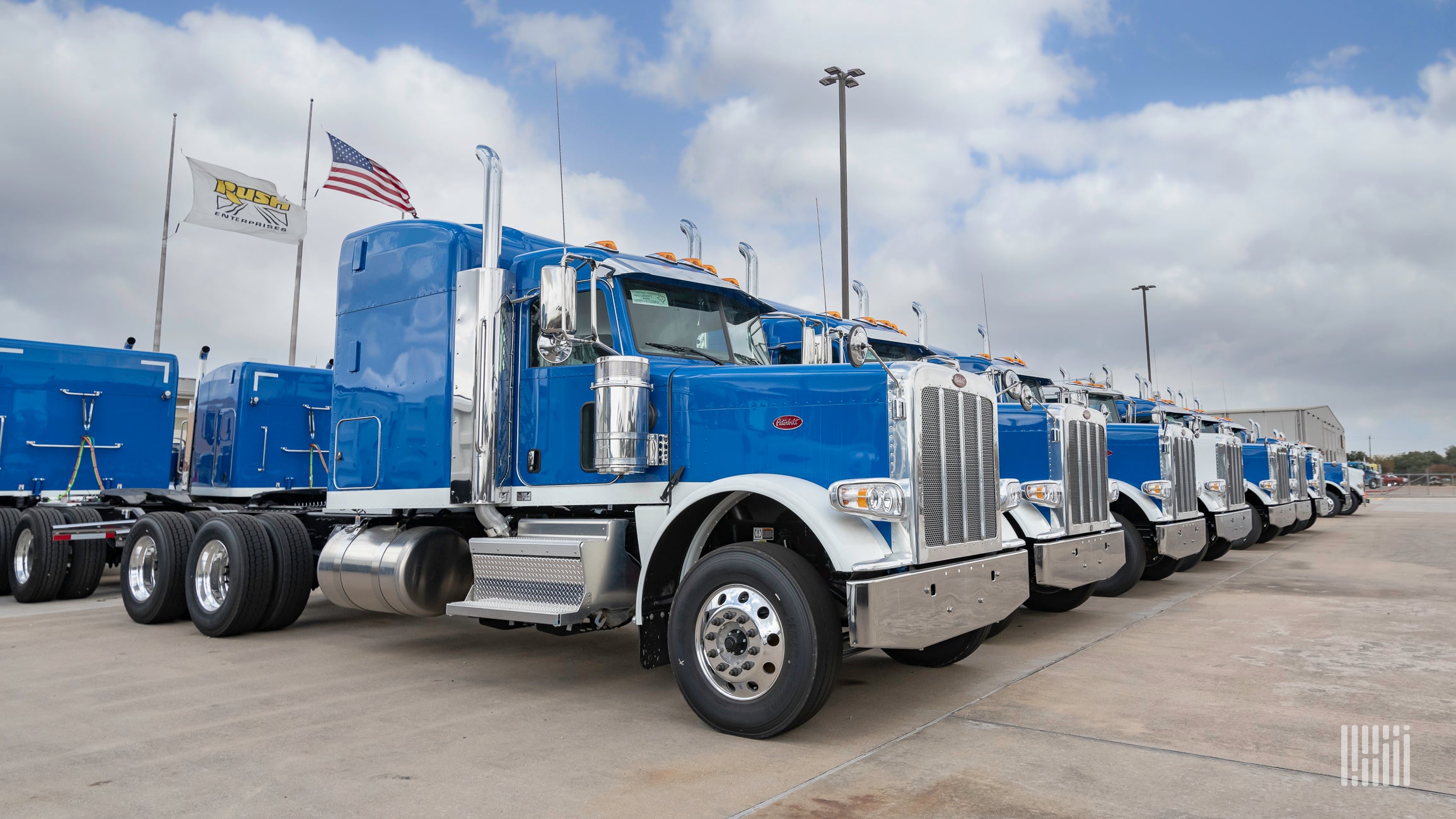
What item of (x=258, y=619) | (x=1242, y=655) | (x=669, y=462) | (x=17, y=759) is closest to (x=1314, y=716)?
(x=1242, y=655)

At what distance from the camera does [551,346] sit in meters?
5.30

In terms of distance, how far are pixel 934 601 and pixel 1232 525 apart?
887cm

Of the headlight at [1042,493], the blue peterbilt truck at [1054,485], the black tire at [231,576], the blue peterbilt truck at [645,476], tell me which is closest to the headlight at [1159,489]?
the blue peterbilt truck at [1054,485]

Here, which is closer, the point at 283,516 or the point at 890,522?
the point at 890,522

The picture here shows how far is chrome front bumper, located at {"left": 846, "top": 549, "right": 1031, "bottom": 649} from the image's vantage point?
4.39 meters

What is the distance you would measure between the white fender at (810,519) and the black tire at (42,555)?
25.4 ft

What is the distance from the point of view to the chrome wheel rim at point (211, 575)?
7867mm

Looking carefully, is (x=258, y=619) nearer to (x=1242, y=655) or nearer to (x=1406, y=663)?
(x=1242, y=655)

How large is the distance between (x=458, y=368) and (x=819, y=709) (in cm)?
327

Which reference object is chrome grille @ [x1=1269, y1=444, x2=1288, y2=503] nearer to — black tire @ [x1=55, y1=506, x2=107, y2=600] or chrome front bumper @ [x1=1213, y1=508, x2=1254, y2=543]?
chrome front bumper @ [x1=1213, y1=508, x2=1254, y2=543]

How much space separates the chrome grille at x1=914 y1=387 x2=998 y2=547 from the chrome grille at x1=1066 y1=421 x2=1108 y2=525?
2470 mm

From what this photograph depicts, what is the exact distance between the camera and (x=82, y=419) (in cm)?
1077

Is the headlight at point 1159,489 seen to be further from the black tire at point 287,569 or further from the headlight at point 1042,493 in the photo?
the black tire at point 287,569

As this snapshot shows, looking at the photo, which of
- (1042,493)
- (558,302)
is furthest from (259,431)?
Result: (1042,493)
